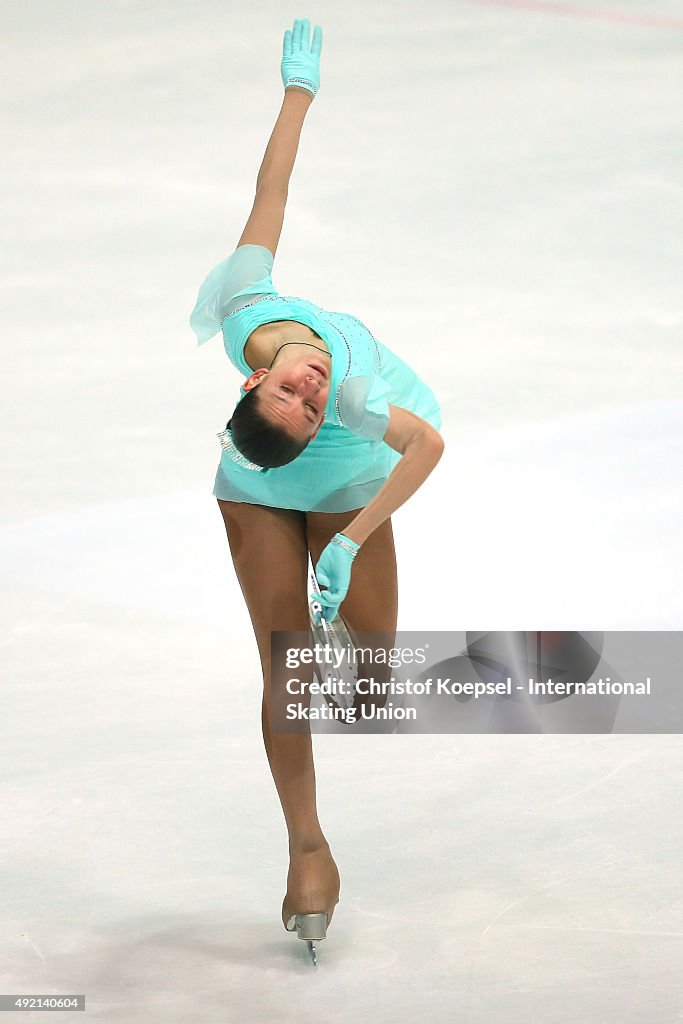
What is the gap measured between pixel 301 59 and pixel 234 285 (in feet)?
2.35

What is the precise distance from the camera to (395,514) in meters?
6.18

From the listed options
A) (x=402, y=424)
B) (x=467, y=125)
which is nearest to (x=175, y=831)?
(x=402, y=424)

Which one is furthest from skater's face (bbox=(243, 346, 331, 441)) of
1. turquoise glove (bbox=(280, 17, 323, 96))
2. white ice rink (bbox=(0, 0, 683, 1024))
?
white ice rink (bbox=(0, 0, 683, 1024))

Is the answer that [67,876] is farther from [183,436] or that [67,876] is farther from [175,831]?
[183,436]

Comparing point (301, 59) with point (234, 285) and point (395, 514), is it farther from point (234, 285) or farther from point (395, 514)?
point (395, 514)

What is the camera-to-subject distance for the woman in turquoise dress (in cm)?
323

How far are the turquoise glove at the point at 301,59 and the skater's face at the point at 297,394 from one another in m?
0.94

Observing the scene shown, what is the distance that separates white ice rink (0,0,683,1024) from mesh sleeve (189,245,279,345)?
51.0 inches

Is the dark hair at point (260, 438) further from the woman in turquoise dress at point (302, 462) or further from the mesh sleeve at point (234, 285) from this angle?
the mesh sleeve at point (234, 285)

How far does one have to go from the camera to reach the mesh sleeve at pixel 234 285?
347 centimetres

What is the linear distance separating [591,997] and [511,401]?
12.8 feet

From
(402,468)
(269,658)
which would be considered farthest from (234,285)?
(269,658)

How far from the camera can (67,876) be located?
3783 mm

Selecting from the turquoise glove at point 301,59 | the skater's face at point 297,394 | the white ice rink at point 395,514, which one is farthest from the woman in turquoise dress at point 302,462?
the white ice rink at point 395,514
